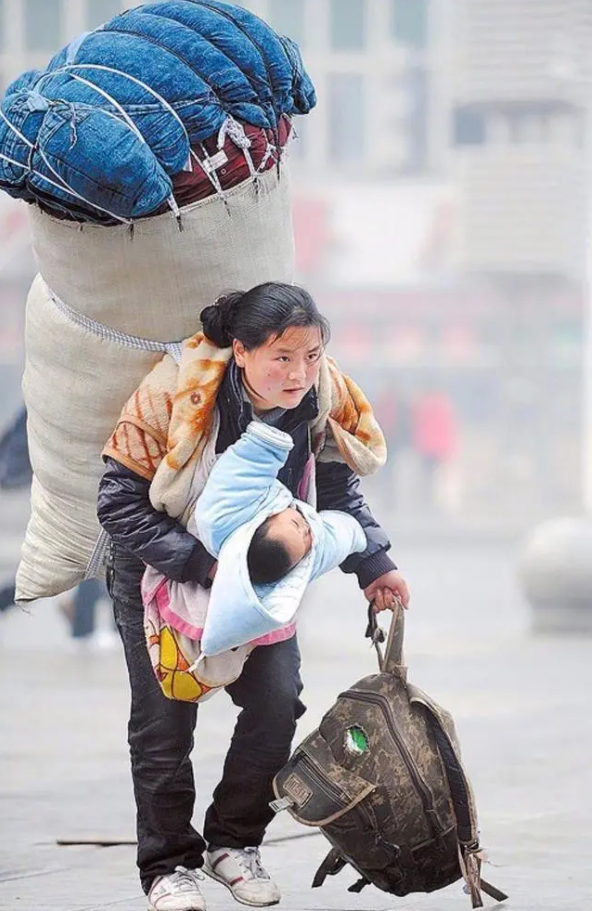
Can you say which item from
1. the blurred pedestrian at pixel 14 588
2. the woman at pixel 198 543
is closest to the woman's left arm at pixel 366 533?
the woman at pixel 198 543

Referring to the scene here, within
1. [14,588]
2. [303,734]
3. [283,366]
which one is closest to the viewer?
[283,366]

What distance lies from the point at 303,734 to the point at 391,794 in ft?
11.4

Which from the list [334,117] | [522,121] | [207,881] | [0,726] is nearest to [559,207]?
[522,121]

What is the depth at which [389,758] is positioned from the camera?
4066mm

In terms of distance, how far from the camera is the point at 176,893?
161 inches

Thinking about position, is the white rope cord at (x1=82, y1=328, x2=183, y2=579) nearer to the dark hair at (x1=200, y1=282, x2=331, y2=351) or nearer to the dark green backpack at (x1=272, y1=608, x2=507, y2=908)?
the dark hair at (x1=200, y1=282, x2=331, y2=351)

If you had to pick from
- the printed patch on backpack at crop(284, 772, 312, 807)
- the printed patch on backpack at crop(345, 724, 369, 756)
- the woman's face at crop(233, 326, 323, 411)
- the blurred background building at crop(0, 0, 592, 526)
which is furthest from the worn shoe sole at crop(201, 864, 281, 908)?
the blurred background building at crop(0, 0, 592, 526)

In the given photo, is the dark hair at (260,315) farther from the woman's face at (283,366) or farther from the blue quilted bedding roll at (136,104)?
the blue quilted bedding roll at (136,104)

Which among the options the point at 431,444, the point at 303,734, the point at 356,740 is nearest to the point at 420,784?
the point at 356,740

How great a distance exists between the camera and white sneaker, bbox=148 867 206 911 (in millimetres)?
4055

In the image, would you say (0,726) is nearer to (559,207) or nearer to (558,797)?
(558,797)

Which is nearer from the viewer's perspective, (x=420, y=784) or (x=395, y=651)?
(x=420, y=784)

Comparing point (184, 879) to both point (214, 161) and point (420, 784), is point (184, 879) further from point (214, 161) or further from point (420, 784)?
point (214, 161)

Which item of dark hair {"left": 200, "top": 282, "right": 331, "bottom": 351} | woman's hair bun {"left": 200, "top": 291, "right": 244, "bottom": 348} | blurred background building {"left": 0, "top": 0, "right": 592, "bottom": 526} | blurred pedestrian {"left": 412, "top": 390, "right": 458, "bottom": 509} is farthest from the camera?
blurred background building {"left": 0, "top": 0, "right": 592, "bottom": 526}
